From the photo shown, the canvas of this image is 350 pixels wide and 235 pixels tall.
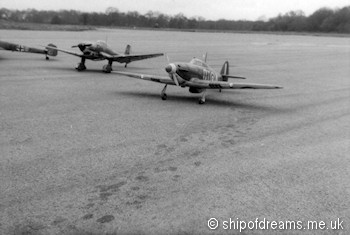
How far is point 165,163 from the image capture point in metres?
8.16

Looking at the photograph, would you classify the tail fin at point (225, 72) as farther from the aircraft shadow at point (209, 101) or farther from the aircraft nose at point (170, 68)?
the aircraft nose at point (170, 68)

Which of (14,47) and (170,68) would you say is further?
(14,47)

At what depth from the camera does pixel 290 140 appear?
10.4 meters

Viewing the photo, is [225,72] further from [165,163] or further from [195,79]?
[165,163]

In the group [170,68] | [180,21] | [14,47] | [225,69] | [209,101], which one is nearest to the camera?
[170,68]

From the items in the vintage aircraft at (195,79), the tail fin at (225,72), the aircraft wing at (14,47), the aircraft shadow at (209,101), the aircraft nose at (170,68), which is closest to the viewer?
the aircraft nose at (170,68)

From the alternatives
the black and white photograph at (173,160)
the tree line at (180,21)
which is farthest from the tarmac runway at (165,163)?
the tree line at (180,21)

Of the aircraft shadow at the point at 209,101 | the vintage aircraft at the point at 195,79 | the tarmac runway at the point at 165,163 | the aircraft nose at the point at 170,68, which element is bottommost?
the tarmac runway at the point at 165,163

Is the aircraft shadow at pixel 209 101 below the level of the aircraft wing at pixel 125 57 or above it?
below

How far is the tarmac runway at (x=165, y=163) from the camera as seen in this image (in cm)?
585

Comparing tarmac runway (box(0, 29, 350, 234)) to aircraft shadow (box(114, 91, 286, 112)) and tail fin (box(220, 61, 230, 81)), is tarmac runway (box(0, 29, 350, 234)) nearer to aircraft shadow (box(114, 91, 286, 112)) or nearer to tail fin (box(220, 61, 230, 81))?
aircraft shadow (box(114, 91, 286, 112))

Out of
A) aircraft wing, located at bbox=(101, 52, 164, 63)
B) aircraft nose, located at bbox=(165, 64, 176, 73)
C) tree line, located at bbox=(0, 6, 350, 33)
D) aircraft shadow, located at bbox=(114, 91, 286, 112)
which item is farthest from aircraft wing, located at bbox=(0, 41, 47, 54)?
tree line, located at bbox=(0, 6, 350, 33)

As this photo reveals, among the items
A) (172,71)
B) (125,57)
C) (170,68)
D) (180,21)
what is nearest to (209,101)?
(172,71)

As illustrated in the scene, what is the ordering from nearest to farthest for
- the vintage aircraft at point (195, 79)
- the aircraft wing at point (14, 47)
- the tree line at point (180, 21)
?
the vintage aircraft at point (195, 79) < the aircraft wing at point (14, 47) < the tree line at point (180, 21)
